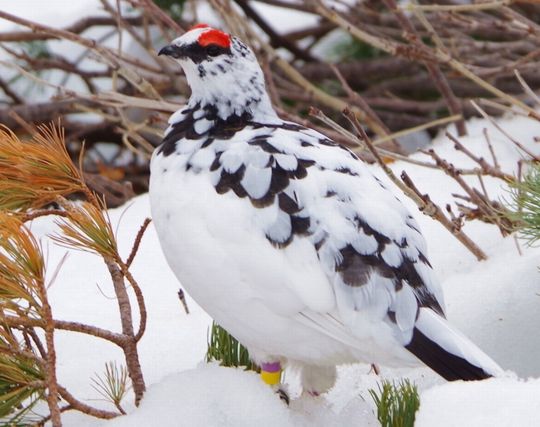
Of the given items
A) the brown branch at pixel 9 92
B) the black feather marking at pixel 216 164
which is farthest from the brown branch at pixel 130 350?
the brown branch at pixel 9 92

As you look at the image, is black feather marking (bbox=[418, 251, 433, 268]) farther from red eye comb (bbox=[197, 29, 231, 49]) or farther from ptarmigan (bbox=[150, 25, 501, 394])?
red eye comb (bbox=[197, 29, 231, 49])

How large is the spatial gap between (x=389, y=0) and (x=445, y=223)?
890 millimetres

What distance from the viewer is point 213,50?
1996 mm

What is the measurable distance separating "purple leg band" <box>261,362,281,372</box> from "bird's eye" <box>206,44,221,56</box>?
1.86 feet

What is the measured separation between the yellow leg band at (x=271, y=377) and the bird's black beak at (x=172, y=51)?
591 mm

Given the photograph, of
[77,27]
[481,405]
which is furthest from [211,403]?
[77,27]

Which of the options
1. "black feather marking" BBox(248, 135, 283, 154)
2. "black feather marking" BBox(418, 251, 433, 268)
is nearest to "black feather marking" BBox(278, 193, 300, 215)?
"black feather marking" BBox(248, 135, 283, 154)

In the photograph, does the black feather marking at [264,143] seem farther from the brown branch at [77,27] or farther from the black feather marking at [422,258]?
the brown branch at [77,27]

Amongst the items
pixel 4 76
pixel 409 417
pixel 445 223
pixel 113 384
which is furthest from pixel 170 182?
pixel 4 76

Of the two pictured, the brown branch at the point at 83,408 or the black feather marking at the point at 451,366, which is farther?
the brown branch at the point at 83,408

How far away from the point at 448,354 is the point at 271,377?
323 millimetres

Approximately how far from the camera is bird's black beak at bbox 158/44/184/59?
200 cm

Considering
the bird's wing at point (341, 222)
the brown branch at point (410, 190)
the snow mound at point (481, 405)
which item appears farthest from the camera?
the brown branch at point (410, 190)

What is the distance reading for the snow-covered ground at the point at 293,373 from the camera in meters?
1.55
